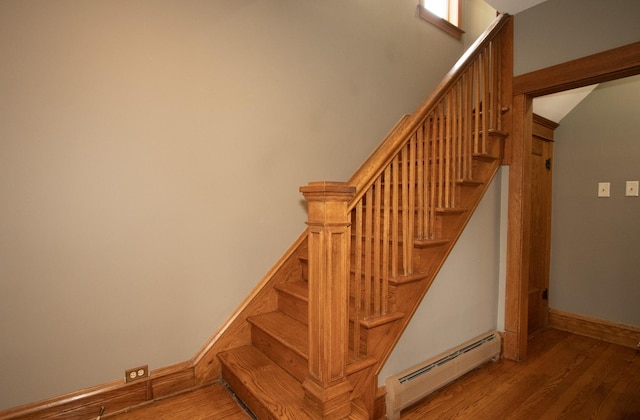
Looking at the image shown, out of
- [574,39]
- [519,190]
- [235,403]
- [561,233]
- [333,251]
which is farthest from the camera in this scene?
[561,233]

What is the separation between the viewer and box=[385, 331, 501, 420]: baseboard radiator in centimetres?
168

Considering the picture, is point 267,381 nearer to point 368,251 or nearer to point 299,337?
point 299,337

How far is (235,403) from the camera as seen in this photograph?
1732 millimetres

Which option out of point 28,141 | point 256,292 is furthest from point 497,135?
point 28,141

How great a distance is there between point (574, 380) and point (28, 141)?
3.34 meters

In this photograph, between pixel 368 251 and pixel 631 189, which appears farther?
pixel 631 189

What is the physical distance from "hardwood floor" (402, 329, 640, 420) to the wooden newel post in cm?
63

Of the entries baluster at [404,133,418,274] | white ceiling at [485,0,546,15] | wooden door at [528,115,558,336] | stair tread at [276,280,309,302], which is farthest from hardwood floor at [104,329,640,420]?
white ceiling at [485,0,546,15]

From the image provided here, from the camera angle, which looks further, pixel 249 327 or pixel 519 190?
pixel 519 190

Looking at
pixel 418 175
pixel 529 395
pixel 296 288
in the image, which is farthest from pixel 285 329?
pixel 529 395

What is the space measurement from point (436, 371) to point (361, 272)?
0.73 m

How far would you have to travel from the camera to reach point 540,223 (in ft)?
9.77

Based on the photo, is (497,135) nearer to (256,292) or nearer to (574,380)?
(574,380)

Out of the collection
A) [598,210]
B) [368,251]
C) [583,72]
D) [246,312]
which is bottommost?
[246,312]
